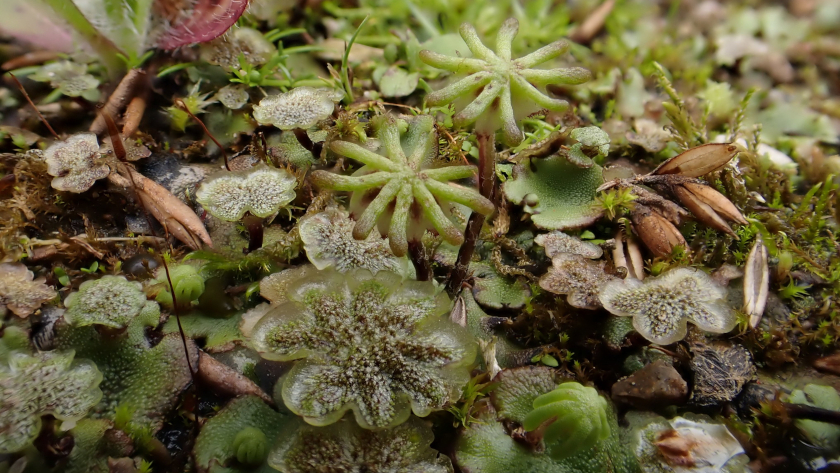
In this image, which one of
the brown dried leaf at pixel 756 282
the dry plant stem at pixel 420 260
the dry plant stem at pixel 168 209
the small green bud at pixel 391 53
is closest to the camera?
the dry plant stem at pixel 420 260

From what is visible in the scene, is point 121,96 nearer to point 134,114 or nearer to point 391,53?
point 134,114

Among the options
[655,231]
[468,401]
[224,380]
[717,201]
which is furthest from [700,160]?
[224,380]

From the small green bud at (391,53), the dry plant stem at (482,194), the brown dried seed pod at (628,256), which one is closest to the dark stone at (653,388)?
the brown dried seed pod at (628,256)

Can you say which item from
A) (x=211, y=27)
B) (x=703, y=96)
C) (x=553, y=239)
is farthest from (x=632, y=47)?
(x=211, y=27)

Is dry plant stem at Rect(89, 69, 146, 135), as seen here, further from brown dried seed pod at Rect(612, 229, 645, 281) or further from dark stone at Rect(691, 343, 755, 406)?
dark stone at Rect(691, 343, 755, 406)

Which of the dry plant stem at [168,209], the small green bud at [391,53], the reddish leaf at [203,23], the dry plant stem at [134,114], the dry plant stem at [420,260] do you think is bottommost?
the dry plant stem at [168,209]

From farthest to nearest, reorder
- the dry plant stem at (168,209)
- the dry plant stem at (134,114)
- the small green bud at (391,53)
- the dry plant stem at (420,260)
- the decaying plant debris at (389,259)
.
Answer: the small green bud at (391,53) < the dry plant stem at (134,114) < the dry plant stem at (168,209) < the dry plant stem at (420,260) < the decaying plant debris at (389,259)

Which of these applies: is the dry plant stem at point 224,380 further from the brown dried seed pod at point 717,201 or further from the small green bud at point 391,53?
the brown dried seed pod at point 717,201
